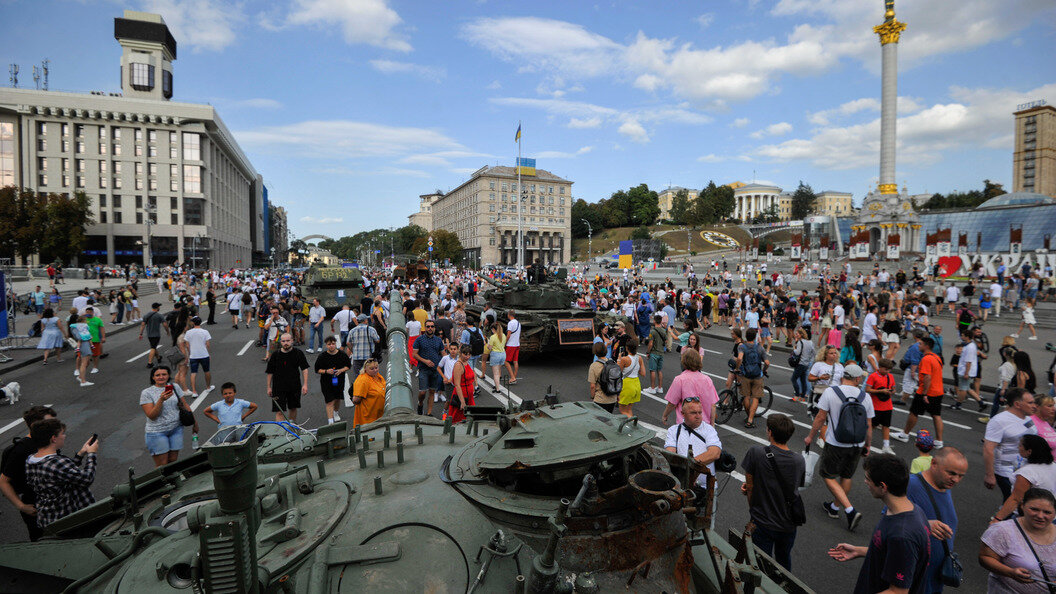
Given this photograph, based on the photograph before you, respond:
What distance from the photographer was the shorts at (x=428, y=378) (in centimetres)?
985

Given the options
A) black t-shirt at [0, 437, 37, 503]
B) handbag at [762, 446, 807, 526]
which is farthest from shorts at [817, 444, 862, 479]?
black t-shirt at [0, 437, 37, 503]

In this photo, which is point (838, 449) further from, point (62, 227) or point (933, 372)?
point (62, 227)

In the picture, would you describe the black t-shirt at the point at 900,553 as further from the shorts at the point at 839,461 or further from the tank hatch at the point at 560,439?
the shorts at the point at 839,461

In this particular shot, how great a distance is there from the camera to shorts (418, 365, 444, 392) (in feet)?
32.3

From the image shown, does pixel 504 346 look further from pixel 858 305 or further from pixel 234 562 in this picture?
pixel 858 305

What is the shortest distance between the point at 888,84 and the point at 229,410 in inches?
2740

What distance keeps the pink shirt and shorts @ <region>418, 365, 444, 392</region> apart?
456 centimetres

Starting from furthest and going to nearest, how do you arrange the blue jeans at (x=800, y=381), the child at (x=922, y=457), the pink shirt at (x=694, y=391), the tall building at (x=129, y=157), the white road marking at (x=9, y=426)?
the tall building at (x=129, y=157), the blue jeans at (x=800, y=381), the white road marking at (x=9, y=426), the pink shirt at (x=694, y=391), the child at (x=922, y=457)

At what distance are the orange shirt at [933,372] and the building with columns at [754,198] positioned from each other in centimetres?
15573

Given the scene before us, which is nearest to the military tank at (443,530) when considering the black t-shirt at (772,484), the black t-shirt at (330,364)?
the black t-shirt at (772,484)

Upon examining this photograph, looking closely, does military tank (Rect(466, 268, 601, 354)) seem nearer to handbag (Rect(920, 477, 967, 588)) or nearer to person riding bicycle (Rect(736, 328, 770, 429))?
person riding bicycle (Rect(736, 328, 770, 429))

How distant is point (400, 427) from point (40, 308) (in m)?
28.1

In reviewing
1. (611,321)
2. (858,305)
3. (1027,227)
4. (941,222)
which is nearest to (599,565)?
(611,321)

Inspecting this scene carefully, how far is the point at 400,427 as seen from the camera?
4.80 meters
